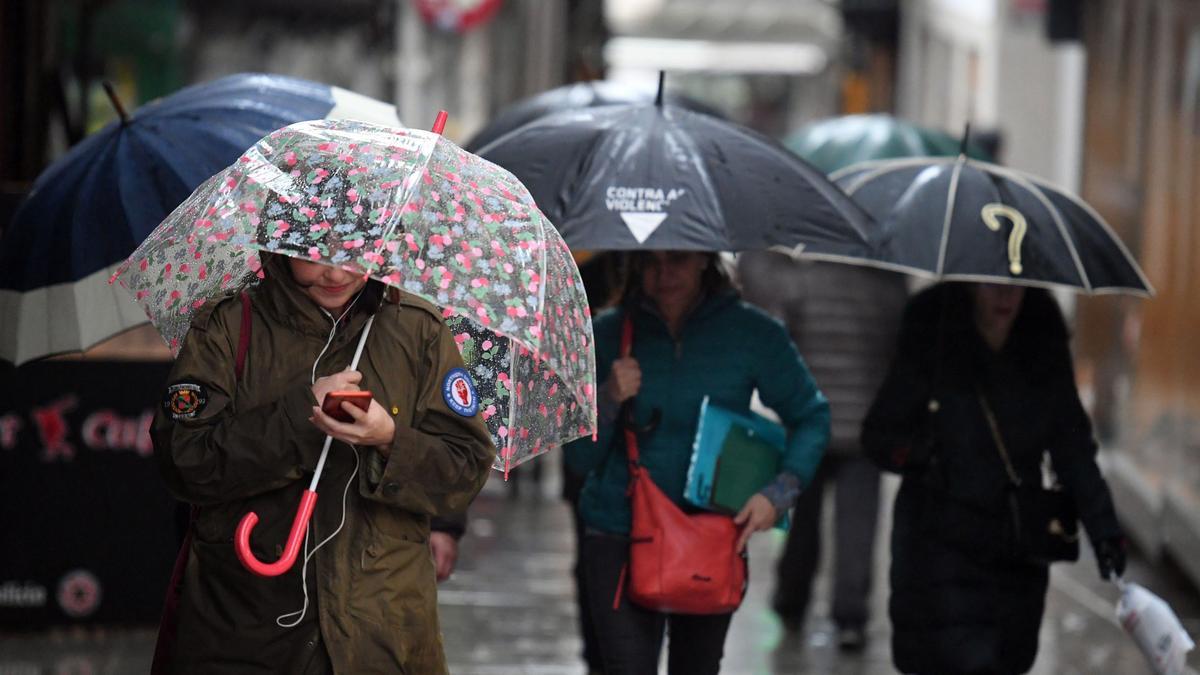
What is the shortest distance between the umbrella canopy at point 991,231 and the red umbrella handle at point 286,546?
2.33 meters

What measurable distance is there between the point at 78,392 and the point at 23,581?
2.59ft

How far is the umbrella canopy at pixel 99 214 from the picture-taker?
505 cm

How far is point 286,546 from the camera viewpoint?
12.5 feet

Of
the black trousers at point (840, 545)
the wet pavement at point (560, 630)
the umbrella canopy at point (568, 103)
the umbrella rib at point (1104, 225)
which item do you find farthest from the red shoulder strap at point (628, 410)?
the black trousers at point (840, 545)

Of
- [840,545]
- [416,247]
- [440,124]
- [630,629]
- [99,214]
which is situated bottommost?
[840,545]

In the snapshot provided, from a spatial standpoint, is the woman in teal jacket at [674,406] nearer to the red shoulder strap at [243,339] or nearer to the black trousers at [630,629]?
the black trousers at [630,629]

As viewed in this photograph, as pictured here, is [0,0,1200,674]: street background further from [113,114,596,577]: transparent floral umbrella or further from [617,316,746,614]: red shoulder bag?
[113,114,596,577]: transparent floral umbrella

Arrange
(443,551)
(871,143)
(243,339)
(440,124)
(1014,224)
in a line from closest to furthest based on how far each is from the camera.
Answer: (243,339), (440,124), (443,551), (1014,224), (871,143)

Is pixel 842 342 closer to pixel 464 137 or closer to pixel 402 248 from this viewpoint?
pixel 402 248

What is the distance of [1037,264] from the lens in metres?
5.60

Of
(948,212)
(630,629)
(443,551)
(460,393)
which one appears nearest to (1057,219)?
(948,212)

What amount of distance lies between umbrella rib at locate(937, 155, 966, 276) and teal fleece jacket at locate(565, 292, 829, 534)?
0.51m

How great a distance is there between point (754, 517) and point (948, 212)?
114 centimetres

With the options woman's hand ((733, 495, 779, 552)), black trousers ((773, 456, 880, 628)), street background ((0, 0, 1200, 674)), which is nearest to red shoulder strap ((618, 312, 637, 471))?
Result: woman's hand ((733, 495, 779, 552))
